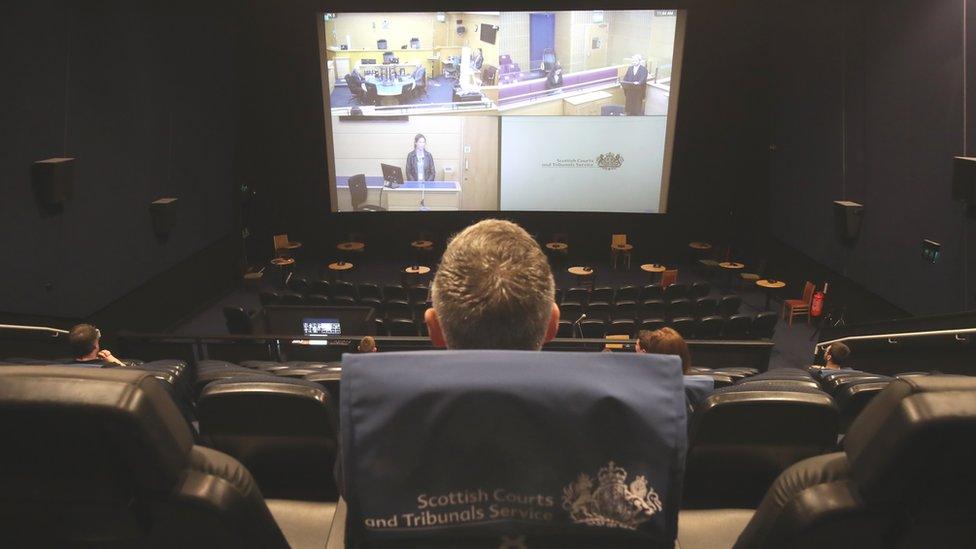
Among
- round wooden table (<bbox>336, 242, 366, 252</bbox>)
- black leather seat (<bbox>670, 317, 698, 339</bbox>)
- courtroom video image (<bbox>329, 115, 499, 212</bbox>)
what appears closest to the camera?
black leather seat (<bbox>670, 317, 698, 339</bbox>)

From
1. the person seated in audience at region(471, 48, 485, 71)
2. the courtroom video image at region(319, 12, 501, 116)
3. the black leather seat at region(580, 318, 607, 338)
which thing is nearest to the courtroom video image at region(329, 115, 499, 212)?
the courtroom video image at region(319, 12, 501, 116)

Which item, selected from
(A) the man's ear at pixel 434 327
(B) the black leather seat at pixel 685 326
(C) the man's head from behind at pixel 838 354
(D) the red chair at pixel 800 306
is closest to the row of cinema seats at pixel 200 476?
(A) the man's ear at pixel 434 327

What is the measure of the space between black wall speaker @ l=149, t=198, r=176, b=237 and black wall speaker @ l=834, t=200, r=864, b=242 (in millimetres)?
10391

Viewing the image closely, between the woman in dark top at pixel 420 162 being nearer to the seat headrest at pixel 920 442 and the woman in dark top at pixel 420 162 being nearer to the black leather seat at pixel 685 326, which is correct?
the black leather seat at pixel 685 326

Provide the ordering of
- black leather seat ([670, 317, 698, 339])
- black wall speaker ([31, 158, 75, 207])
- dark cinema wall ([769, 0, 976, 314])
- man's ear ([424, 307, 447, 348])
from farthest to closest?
black leather seat ([670, 317, 698, 339]) → dark cinema wall ([769, 0, 976, 314]) → black wall speaker ([31, 158, 75, 207]) → man's ear ([424, 307, 447, 348])

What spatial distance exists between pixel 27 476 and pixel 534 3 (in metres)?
13.0

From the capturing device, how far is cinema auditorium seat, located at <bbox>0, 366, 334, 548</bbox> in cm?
86

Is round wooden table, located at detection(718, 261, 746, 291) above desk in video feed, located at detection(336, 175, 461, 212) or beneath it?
beneath

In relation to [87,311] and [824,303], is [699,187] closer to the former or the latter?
[824,303]

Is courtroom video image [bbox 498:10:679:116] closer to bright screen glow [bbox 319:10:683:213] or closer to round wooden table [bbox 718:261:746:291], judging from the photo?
bright screen glow [bbox 319:10:683:213]

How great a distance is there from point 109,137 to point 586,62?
8694mm

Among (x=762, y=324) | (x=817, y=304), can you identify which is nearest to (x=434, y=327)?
(x=762, y=324)

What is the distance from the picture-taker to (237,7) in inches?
508

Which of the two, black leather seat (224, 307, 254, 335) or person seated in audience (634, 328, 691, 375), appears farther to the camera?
black leather seat (224, 307, 254, 335)
